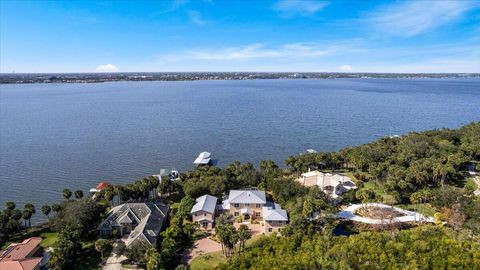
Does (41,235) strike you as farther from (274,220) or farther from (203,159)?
(203,159)

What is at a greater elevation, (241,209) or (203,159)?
(203,159)

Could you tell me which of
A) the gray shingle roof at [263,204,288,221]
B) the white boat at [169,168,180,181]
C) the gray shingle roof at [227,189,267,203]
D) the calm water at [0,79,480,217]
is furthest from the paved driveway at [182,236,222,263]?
the calm water at [0,79,480,217]

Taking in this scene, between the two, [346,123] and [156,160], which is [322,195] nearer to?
[156,160]

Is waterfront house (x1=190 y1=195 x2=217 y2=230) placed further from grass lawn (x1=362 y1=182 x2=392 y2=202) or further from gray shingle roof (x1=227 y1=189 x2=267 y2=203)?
grass lawn (x1=362 y1=182 x2=392 y2=202)

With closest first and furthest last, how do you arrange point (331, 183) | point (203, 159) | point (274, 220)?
point (274, 220)
point (331, 183)
point (203, 159)

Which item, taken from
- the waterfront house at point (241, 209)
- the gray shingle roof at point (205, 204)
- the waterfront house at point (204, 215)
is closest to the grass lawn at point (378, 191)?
the waterfront house at point (241, 209)

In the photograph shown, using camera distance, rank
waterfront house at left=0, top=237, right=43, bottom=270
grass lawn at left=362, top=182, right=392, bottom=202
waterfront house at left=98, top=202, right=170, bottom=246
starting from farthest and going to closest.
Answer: grass lawn at left=362, top=182, right=392, bottom=202, waterfront house at left=98, top=202, right=170, bottom=246, waterfront house at left=0, top=237, right=43, bottom=270

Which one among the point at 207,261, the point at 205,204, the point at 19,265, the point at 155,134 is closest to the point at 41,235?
the point at 19,265

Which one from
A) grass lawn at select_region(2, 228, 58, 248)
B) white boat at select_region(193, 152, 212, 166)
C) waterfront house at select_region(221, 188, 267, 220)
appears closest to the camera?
grass lawn at select_region(2, 228, 58, 248)
